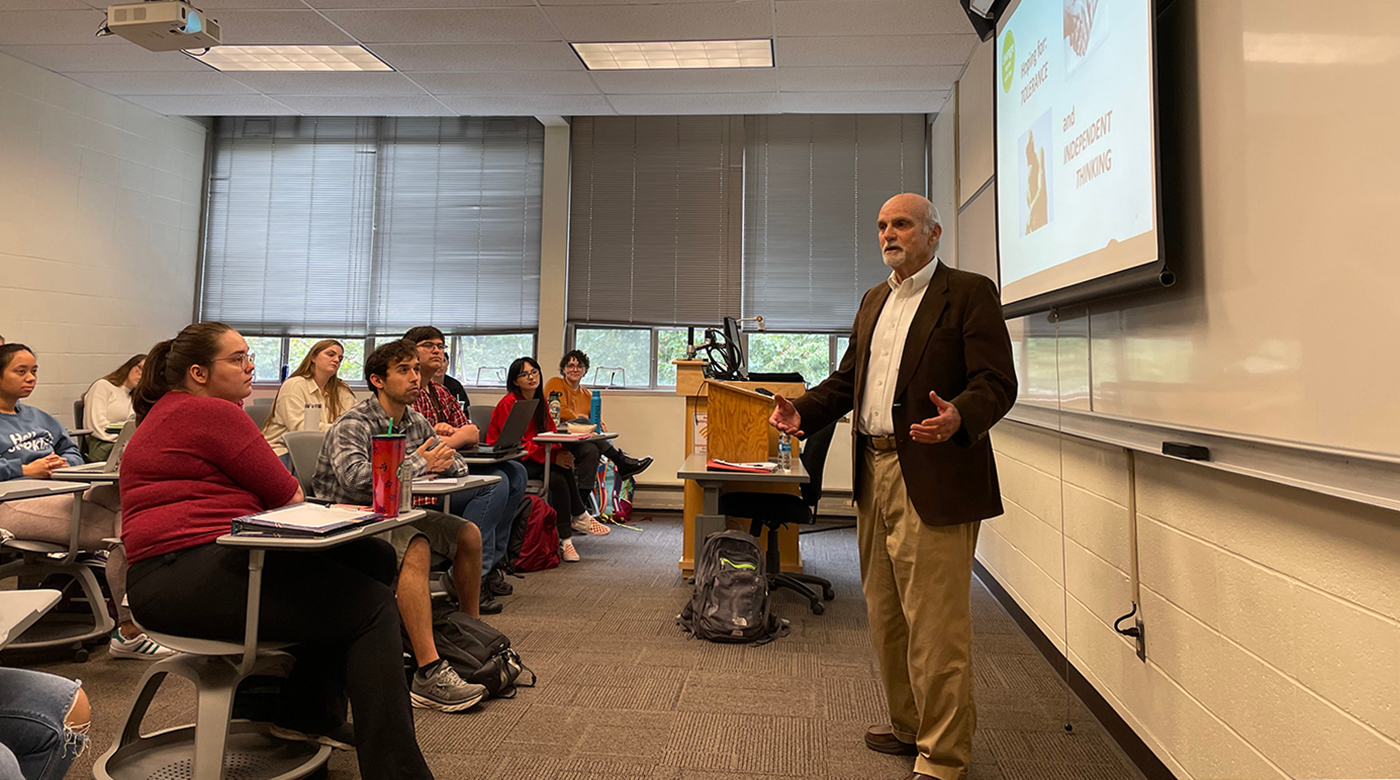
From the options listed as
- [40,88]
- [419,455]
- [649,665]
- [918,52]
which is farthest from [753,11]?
[40,88]

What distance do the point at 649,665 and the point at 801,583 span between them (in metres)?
1.20

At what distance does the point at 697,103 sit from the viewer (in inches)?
217

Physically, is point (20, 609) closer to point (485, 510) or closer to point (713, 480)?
point (713, 480)

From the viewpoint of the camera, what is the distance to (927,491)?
75.4 inches

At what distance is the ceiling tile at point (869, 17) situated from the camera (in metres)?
3.96

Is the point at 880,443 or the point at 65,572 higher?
the point at 880,443

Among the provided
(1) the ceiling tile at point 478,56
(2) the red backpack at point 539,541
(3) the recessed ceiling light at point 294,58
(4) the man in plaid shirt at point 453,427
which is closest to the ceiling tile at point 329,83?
(3) the recessed ceiling light at point 294,58

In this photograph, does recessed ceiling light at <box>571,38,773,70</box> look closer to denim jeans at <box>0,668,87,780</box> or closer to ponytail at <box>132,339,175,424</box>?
ponytail at <box>132,339,175,424</box>

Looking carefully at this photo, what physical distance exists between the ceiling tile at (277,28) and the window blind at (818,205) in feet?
10.4

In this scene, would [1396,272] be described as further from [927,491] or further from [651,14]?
[651,14]

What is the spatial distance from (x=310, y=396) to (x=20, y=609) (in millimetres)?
2916

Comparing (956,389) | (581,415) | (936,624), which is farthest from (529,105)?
(936,624)

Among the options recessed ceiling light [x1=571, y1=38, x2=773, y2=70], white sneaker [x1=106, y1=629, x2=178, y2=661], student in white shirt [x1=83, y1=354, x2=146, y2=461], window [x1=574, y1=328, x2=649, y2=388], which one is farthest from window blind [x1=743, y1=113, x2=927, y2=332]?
white sneaker [x1=106, y1=629, x2=178, y2=661]

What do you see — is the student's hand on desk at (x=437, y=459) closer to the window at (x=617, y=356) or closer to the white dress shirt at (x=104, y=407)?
the white dress shirt at (x=104, y=407)
